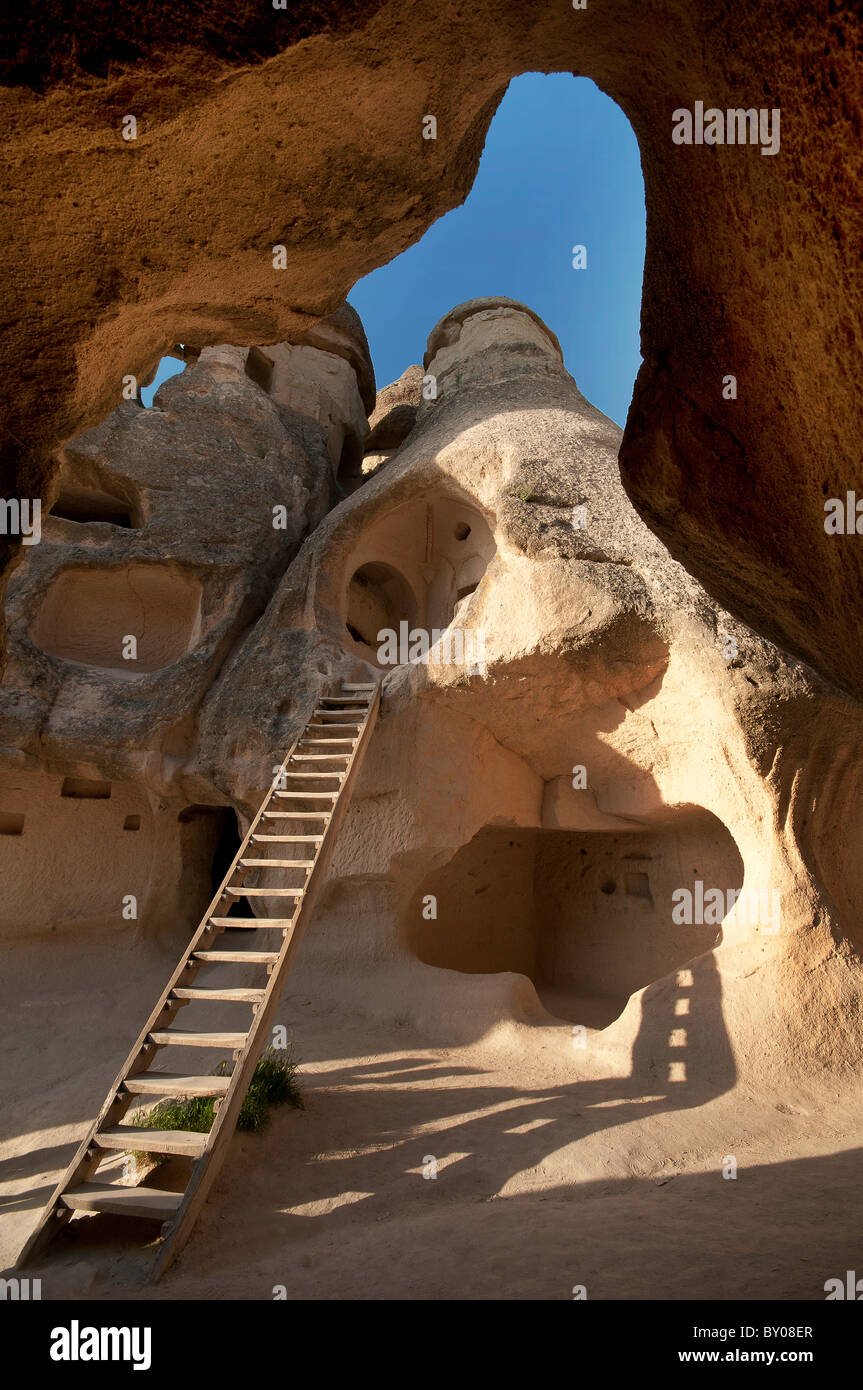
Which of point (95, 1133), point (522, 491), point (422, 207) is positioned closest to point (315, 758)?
point (95, 1133)

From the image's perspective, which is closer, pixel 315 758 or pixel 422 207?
pixel 422 207

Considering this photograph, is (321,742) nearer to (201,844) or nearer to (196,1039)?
(196,1039)

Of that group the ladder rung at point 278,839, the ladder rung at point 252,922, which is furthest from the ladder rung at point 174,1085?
the ladder rung at point 278,839

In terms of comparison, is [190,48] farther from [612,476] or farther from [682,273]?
[612,476]

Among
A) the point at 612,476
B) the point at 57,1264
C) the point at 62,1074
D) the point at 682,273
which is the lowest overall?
the point at 57,1264

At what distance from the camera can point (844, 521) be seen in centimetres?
239

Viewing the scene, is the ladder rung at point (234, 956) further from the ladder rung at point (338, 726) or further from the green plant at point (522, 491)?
the green plant at point (522, 491)

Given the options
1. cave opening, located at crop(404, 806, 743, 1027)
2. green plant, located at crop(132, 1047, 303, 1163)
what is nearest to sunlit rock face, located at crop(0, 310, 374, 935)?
cave opening, located at crop(404, 806, 743, 1027)

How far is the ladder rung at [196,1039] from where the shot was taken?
353cm

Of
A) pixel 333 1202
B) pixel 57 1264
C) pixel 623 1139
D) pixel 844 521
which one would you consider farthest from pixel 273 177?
pixel 623 1139

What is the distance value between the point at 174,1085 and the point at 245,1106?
2.39 feet

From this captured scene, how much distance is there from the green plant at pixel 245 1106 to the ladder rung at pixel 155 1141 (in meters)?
0.11

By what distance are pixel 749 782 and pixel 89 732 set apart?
5349 mm

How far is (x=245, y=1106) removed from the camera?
397cm
